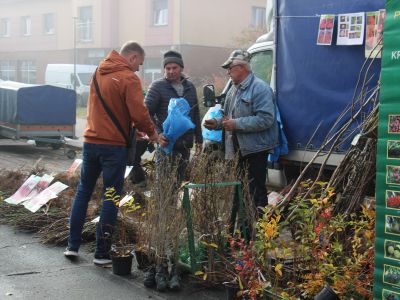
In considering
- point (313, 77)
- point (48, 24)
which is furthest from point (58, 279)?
point (48, 24)

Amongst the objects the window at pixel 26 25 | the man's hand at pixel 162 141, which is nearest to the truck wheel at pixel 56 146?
the man's hand at pixel 162 141

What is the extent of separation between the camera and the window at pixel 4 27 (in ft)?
167

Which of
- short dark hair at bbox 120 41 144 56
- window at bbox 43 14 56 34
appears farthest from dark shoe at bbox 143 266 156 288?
window at bbox 43 14 56 34

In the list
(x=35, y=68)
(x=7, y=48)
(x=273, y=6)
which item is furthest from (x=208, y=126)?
(x=7, y=48)

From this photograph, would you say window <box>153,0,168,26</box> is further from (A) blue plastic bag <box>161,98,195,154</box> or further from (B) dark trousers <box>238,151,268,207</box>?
(B) dark trousers <box>238,151,268,207</box>

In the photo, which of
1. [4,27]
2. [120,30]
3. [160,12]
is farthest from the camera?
[4,27]

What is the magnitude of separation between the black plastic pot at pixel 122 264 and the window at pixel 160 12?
33.2 meters

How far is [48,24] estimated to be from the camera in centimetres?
4675

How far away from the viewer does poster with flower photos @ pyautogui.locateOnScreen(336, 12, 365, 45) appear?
598 centimetres

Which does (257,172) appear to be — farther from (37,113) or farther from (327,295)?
(37,113)

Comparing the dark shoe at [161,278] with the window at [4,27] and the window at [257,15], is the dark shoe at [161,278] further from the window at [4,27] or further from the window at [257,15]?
the window at [4,27]

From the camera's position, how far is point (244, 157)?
226 inches

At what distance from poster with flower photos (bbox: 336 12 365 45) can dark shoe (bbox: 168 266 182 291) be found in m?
2.99

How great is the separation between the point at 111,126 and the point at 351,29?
2657mm
